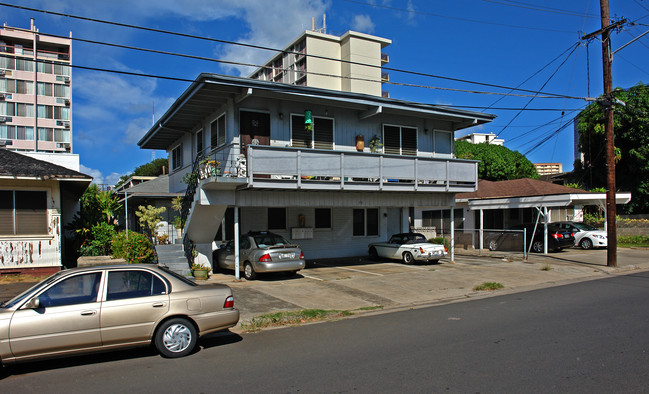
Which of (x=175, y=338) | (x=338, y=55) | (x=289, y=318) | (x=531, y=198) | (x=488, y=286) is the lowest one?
Answer: (x=488, y=286)

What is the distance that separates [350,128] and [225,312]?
12310mm

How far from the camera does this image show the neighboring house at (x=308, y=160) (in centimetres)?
1452

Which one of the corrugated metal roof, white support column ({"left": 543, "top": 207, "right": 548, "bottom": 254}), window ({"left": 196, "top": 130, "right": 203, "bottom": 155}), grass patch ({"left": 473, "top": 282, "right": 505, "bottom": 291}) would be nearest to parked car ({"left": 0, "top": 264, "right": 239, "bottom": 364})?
the corrugated metal roof

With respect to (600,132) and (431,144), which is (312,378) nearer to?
(431,144)

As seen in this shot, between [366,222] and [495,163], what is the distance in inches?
1151

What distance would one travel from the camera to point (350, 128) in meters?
18.2

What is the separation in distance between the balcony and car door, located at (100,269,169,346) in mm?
7259

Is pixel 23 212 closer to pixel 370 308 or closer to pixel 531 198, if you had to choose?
pixel 370 308

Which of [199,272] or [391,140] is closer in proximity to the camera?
[199,272]

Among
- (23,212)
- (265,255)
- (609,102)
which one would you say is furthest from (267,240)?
(609,102)

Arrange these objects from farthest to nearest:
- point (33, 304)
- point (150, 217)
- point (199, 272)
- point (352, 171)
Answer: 1. point (150, 217)
2. point (352, 171)
3. point (199, 272)
4. point (33, 304)

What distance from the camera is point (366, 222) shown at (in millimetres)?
21797

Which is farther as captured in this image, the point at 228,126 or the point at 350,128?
the point at 350,128

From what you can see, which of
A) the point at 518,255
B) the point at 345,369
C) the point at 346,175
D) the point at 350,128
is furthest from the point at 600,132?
the point at 345,369
